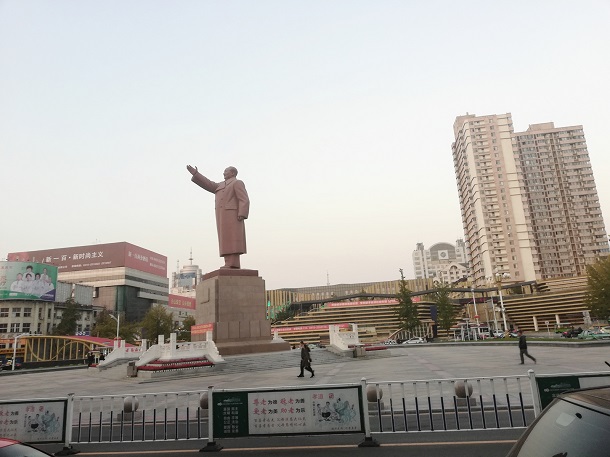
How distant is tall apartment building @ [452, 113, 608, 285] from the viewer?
9625cm

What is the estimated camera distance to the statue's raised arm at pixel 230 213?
33.4 m

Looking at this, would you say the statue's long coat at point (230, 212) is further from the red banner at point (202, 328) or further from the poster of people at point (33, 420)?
the poster of people at point (33, 420)

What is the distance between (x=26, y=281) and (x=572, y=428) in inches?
3557

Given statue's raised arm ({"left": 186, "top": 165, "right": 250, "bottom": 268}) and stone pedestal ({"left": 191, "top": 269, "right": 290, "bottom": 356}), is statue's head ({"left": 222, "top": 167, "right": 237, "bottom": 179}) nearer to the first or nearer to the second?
statue's raised arm ({"left": 186, "top": 165, "right": 250, "bottom": 268})

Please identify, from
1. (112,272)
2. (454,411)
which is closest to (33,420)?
(454,411)

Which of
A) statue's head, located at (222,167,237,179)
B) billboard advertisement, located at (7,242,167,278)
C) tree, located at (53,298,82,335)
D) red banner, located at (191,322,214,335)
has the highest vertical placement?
billboard advertisement, located at (7,242,167,278)

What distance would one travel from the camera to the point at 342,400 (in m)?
7.90

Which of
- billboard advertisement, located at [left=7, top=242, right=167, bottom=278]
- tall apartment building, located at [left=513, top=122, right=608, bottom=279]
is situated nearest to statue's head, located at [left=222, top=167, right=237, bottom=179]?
billboard advertisement, located at [left=7, top=242, right=167, bottom=278]

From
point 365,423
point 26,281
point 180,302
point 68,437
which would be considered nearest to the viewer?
point 365,423

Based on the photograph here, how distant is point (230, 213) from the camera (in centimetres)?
3375

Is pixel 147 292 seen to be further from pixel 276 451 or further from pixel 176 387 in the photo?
pixel 276 451

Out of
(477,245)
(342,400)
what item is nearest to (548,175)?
(477,245)

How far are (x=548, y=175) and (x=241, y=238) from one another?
97905mm

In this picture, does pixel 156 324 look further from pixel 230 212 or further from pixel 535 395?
pixel 535 395
